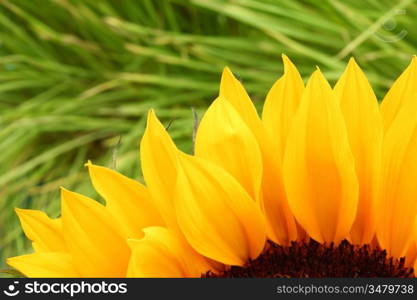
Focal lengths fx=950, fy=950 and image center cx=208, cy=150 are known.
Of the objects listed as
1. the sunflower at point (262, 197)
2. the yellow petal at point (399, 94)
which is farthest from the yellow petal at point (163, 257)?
the yellow petal at point (399, 94)

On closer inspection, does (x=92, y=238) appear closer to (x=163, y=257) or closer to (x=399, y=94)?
(x=163, y=257)

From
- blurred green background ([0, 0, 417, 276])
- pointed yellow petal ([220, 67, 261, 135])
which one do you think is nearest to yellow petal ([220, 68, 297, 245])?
pointed yellow petal ([220, 67, 261, 135])

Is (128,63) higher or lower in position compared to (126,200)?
higher

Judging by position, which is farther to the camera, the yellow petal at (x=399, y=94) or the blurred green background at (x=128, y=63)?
the blurred green background at (x=128, y=63)

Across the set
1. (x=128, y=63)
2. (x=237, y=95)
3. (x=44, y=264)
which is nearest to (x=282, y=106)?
(x=237, y=95)

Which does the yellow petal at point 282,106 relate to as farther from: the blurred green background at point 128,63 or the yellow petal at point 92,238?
the blurred green background at point 128,63

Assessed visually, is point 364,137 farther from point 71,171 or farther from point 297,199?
point 71,171

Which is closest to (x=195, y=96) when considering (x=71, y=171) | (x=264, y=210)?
(x=71, y=171)
